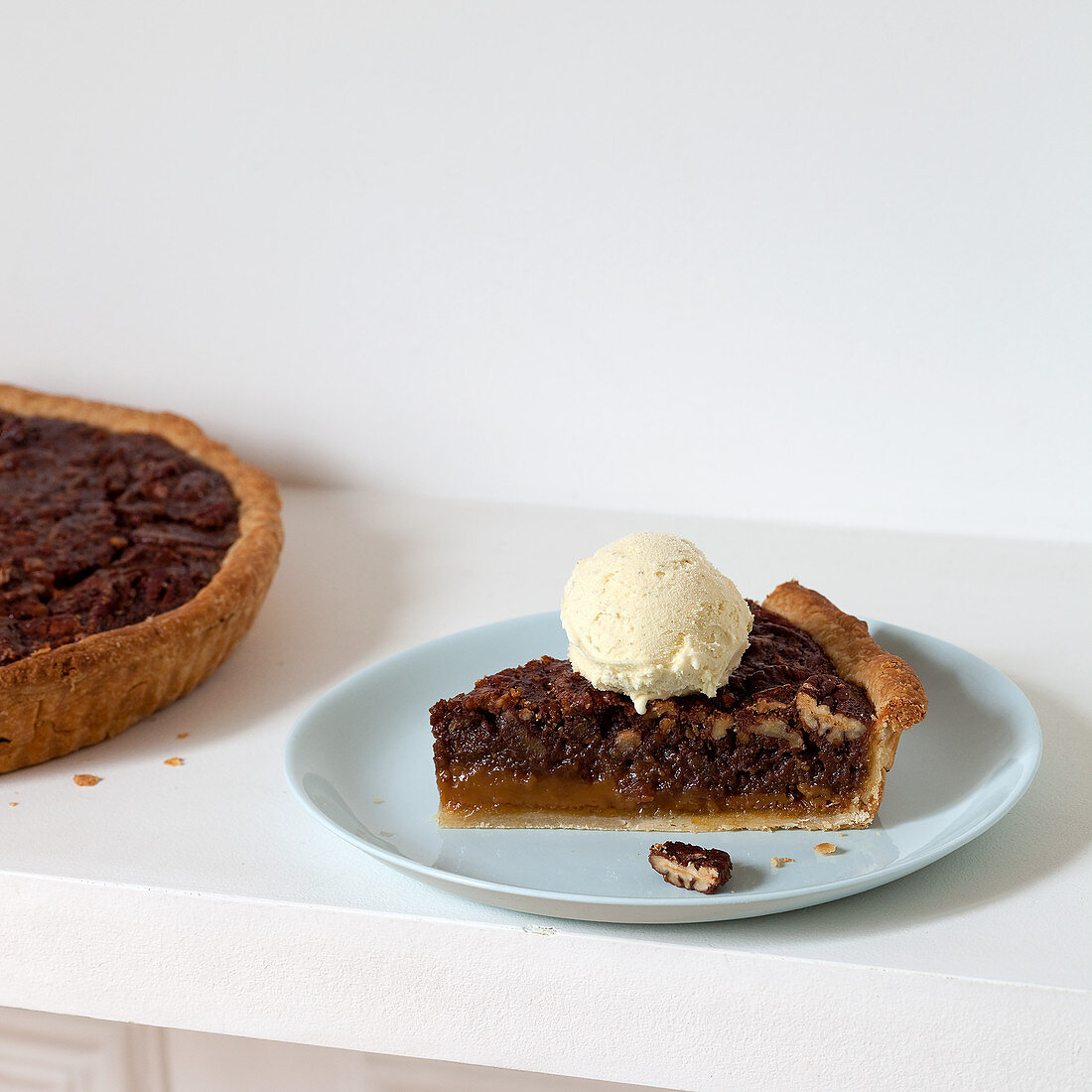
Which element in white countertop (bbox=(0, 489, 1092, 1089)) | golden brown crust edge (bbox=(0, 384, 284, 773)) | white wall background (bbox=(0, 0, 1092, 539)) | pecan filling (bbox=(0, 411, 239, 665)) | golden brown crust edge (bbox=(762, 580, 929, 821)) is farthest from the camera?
white wall background (bbox=(0, 0, 1092, 539))

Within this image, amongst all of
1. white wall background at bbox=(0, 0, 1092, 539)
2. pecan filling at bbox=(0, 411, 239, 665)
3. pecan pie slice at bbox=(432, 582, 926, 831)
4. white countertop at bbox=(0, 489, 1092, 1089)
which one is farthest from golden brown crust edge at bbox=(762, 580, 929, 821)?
pecan filling at bbox=(0, 411, 239, 665)

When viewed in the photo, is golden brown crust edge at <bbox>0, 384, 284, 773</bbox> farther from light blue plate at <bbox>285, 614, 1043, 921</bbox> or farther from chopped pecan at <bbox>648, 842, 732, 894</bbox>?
chopped pecan at <bbox>648, 842, 732, 894</bbox>

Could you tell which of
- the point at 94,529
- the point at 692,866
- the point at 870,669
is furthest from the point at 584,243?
the point at 692,866

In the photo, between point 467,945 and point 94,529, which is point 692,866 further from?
point 94,529

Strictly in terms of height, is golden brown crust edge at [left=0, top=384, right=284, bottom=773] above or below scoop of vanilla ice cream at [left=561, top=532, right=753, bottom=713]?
below

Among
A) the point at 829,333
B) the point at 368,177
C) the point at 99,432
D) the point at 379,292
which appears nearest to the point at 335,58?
the point at 368,177
